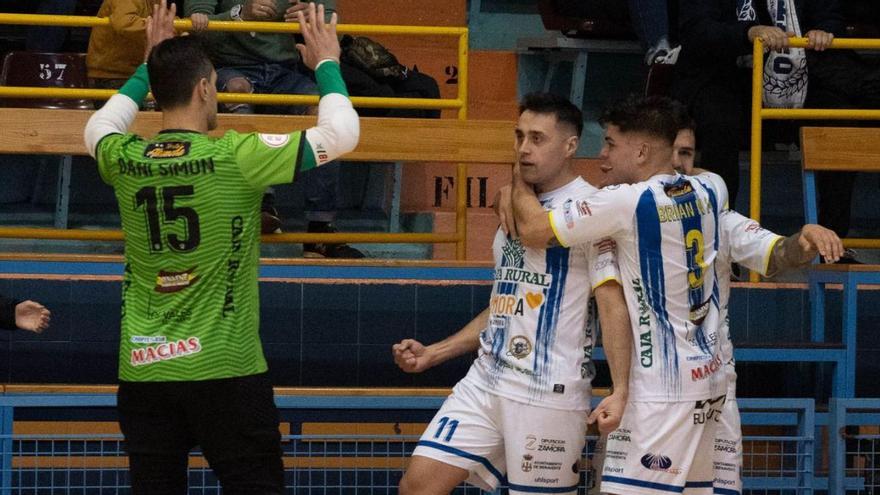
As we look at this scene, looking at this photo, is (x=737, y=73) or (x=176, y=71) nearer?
(x=176, y=71)

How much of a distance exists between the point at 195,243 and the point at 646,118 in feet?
5.42

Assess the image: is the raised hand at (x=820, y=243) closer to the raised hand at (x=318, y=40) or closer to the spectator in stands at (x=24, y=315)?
the raised hand at (x=318, y=40)

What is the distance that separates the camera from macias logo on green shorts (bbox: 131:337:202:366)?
4523 mm

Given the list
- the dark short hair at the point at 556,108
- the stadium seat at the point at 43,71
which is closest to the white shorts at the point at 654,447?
the dark short hair at the point at 556,108

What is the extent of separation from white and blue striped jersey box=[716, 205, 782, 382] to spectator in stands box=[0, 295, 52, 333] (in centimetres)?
238

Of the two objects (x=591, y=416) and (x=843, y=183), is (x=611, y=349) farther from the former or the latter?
(x=843, y=183)

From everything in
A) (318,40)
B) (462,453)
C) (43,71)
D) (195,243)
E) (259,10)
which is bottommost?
(462,453)

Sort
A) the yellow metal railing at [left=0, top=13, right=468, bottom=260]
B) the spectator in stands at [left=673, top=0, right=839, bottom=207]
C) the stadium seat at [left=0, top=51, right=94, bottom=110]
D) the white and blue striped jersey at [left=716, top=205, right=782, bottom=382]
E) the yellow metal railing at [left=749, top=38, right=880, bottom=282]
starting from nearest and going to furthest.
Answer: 1. the white and blue striped jersey at [left=716, top=205, right=782, bottom=382]
2. the yellow metal railing at [left=0, top=13, right=468, bottom=260]
3. the yellow metal railing at [left=749, top=38, right=880, bottom=282]
4. the spectator in stands at [left=673, top=0, right=839, bottom=207]
5. the stadium seat at [left=0, top=51, right=94, bottom=110]

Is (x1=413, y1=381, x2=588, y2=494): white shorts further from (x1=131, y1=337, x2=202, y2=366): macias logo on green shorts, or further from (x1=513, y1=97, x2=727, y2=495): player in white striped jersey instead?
(x1=131, y1=337, x2=202, y2=366): macias logo on green shorts

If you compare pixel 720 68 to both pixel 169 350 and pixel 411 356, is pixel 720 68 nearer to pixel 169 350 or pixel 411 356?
pixel 411 356

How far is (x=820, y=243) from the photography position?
15.9 ft

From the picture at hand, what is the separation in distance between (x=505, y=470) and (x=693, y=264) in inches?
39.5

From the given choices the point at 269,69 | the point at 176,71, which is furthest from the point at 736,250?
the point at 269,69

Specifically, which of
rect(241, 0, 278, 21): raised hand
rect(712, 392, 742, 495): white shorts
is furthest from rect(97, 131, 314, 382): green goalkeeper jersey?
rect(241, 0, 278, 21): raised hand
